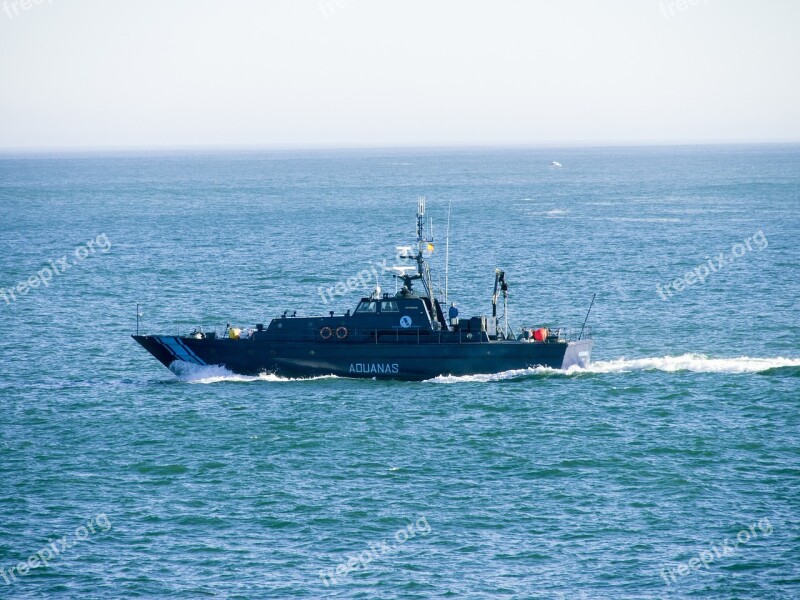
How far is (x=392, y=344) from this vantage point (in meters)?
51.2

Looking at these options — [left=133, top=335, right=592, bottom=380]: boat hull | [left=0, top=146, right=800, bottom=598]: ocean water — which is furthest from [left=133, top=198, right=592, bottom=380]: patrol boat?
[left=0, top=146, right=800, bottom=598]: ocean water

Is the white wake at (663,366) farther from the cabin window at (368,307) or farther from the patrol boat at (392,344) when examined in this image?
the cabin window at (368,307)

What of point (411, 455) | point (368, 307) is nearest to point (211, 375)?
point (368, 307)

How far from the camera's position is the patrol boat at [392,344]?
167 ft

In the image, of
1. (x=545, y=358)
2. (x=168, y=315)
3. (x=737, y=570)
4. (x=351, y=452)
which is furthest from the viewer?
(x=168, y=315)

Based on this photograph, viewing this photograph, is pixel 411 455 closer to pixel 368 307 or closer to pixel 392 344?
pixel 392 344

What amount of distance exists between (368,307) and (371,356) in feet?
7.70

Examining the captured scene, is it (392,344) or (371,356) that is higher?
(392,344)

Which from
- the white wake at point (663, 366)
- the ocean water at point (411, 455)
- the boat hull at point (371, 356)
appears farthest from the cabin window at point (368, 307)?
the white wake at point (663, 366)

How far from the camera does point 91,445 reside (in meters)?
42.9

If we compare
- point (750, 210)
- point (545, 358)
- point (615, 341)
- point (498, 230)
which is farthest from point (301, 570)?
point (750, 210)

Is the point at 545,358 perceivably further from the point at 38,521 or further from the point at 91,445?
the point at 38,521

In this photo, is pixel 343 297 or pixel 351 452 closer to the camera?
pixel 351 452

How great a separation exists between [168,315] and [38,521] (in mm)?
35134
